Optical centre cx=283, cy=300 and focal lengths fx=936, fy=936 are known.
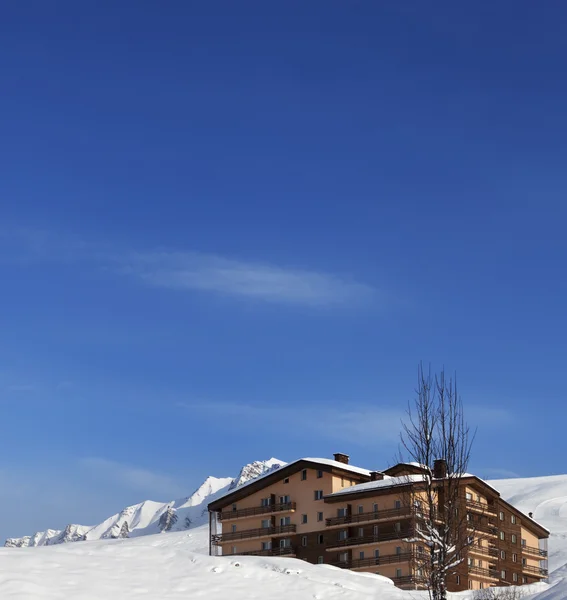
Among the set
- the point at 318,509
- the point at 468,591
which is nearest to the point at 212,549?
the point at 318,509

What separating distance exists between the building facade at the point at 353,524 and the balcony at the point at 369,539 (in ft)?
0.24

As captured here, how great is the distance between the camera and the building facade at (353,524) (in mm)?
68375

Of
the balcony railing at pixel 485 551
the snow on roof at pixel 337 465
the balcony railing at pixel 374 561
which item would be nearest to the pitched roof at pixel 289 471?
the snow on roof at pixel 337 465

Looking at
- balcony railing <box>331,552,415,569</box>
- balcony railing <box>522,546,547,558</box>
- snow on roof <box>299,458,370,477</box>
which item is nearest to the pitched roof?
snow on roof <box>299,458,370,477</box>

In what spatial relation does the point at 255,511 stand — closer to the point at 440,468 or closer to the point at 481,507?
the point at 481,507

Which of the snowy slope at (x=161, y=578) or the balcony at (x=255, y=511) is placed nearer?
the snowy slope at (x=161, y=578)

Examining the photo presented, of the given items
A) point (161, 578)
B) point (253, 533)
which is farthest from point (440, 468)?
point (253, 533)

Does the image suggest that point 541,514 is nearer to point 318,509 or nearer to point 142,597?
point 318,509

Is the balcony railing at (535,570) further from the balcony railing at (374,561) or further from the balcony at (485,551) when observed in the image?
the balcony railing at (374,561)

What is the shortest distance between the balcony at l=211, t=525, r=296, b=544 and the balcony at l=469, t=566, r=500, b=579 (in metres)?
14.5

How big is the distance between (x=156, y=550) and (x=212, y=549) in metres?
47.8

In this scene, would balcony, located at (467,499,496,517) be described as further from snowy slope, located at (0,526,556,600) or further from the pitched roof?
snowy slope, located at (0,526,556,600)

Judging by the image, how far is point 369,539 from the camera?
69062mm

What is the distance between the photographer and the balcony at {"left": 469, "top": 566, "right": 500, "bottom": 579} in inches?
2746
